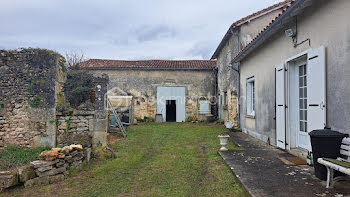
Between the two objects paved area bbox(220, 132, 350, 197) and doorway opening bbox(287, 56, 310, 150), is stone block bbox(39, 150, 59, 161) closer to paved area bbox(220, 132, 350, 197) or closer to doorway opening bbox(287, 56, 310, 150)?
paved area bbox(220, 132, 350, 197)

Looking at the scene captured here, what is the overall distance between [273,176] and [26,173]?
425 centimetres

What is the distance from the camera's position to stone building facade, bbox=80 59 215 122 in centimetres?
1745

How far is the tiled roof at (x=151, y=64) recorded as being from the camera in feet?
57.6

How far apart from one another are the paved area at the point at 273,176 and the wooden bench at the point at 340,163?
0.18 meters

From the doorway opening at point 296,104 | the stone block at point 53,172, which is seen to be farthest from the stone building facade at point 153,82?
the stone block at point 53,172

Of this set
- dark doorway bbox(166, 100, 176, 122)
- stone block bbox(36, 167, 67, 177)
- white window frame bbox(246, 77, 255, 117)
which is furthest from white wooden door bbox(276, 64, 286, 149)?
dark doorway bbox(166, 100, 176, 122)

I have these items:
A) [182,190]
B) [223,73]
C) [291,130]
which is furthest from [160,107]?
[182,190]

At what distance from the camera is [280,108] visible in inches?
240

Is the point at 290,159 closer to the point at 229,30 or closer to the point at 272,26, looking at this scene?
the point at 272,26

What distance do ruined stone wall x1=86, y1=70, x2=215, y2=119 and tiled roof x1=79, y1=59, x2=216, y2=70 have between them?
12.7 inches

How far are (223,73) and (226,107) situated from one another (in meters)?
2.31

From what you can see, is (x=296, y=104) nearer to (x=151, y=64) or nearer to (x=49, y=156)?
(x=49, y=156)

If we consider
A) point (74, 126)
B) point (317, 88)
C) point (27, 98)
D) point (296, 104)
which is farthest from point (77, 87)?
point (317, 88)

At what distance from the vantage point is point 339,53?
3.94 meters
